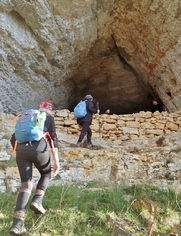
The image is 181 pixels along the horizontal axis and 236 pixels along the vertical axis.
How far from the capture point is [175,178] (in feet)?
15.7

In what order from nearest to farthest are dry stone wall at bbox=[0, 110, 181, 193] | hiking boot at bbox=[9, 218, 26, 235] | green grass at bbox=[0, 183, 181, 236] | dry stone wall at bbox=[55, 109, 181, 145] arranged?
1. hiking boot at bbox=[9, 218, 26, 235]
2. green grass at bbox=[0, 183, 181, 236]
3. dry stone wall at bbox=[0, 110, 181, 193]
4. dry stone wall at bbox=[55, 109, 181, 145]

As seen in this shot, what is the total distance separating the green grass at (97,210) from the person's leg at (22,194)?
7.3 inches

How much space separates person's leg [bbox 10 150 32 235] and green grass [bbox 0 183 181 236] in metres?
0.19

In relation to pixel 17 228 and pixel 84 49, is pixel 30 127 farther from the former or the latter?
pixel 84 49

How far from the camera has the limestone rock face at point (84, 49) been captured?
7559 millimetres

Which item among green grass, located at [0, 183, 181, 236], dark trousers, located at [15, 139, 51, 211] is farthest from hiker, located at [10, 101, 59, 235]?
green grass, located at [0, 183, 181, 236]

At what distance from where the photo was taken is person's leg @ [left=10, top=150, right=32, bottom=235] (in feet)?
9.12

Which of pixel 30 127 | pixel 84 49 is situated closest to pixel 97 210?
pixel 30 127

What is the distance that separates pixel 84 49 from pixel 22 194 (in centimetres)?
648

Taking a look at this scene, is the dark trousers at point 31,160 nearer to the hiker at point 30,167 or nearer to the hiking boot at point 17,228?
the hiker at point 30,167

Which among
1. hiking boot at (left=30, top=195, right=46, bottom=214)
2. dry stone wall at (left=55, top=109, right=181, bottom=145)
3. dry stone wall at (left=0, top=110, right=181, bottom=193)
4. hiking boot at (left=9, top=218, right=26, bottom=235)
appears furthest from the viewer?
dry stone wall at (left=55, top=109, right=181, bottom=145)

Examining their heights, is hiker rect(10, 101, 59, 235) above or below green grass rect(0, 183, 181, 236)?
above

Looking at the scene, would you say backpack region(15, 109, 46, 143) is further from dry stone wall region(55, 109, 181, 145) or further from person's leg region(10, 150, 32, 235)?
dry stone wall region(55, 109, 181, 145)

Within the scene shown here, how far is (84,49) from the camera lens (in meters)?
8.86
